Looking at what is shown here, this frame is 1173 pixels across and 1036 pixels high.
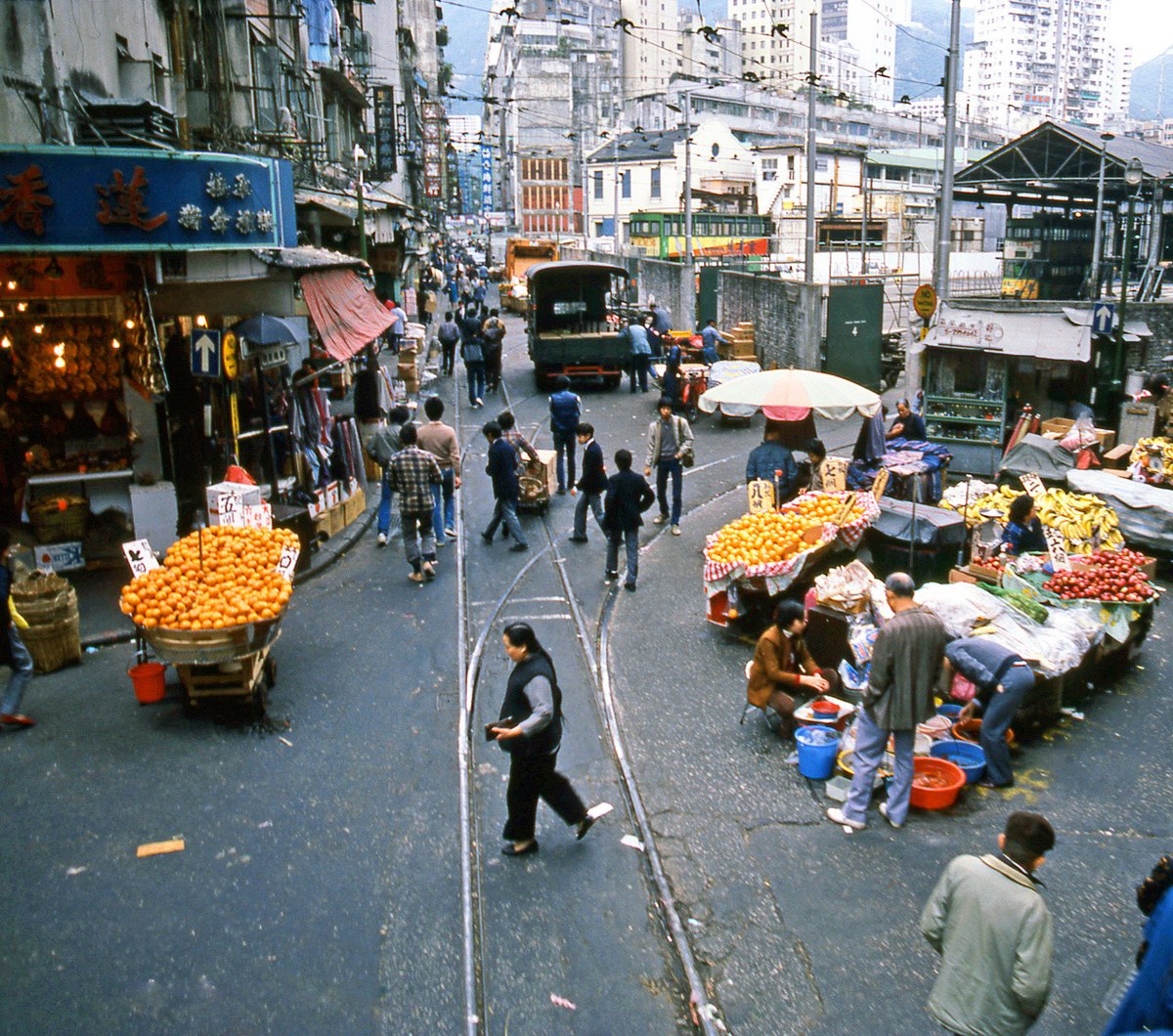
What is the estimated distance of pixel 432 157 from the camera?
5672cm

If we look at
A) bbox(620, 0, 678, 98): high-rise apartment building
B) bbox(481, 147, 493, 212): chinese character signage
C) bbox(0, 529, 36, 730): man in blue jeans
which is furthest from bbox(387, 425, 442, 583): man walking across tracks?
bbox(620, 0, 678, 98): high-rise apartment building

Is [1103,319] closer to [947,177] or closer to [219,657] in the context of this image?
[947,177]

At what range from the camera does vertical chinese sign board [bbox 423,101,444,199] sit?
180ft

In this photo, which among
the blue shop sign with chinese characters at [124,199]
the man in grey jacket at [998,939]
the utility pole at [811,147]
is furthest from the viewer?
the utility pole at [811,147]

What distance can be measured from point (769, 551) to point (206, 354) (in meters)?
6.76

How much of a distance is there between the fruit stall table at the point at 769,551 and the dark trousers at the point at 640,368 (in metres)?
15.9

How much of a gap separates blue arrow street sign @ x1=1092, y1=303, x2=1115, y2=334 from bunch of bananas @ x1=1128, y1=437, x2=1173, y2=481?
236 cm

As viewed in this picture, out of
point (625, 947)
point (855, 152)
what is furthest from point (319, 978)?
point (855, 152)

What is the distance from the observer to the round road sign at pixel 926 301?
17.8 metres

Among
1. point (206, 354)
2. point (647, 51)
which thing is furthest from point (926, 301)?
point (647, 51)

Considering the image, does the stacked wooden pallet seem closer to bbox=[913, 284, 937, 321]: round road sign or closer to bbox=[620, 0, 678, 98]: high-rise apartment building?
bbox=[913, 284, 937, 321]: round road sign

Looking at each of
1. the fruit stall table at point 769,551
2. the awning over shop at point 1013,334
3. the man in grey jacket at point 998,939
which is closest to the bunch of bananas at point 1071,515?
the fruit stall table at point 769,551

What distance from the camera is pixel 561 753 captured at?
8320 millimetres

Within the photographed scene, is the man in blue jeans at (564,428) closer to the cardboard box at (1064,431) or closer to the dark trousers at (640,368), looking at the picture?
the cardboard box at (1064,431)
